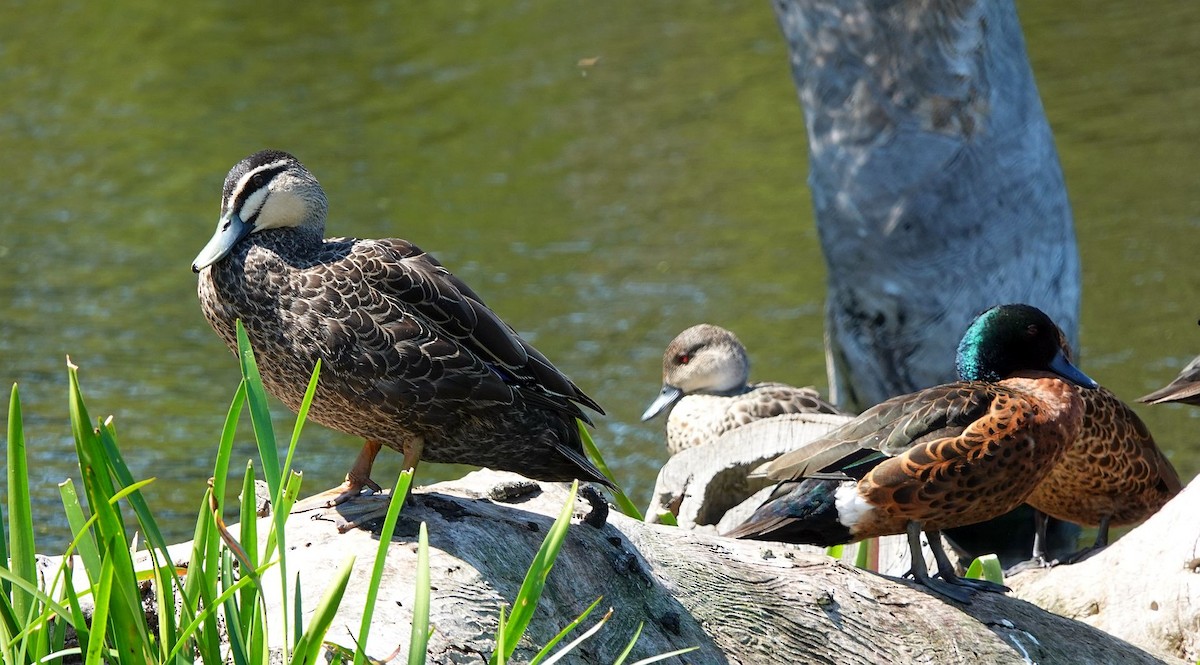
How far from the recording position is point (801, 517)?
433cm

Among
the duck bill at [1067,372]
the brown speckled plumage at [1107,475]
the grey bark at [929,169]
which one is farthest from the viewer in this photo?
the grey bark at [929,169]

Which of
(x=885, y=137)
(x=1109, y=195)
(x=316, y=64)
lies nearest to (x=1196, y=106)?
(x=1109, y=195)

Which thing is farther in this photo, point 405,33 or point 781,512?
point 405,33

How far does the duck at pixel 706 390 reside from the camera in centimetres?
661

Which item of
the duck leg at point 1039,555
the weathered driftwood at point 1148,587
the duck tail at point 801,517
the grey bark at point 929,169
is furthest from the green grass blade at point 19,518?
the grey bark at point 929,169

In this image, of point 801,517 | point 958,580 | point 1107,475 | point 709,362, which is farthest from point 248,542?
point 709,362

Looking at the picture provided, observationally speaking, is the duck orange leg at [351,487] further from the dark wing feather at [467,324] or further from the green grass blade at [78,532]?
the green grass blade at [78,532]

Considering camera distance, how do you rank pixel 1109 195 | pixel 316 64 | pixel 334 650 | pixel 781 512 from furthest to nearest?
1. pixel 316 64
2. pixel 1109 195
3. pixel 781 512
4. pixel 334 650

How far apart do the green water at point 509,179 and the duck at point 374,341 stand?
320cm

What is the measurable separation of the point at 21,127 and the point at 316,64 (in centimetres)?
268

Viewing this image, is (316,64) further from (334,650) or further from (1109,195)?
(334,650)

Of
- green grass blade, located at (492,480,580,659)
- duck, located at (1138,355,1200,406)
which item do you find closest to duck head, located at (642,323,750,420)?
duck, located at (1138,355,1200,406)

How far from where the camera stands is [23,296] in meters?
9.50

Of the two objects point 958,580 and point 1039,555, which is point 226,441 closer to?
point 958,580
